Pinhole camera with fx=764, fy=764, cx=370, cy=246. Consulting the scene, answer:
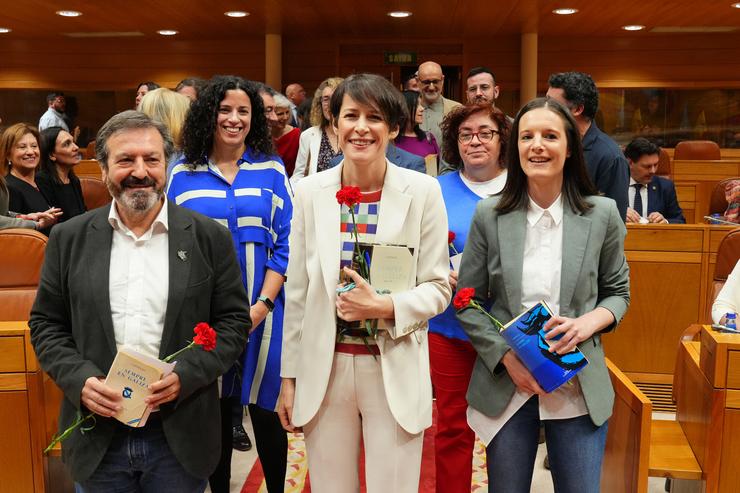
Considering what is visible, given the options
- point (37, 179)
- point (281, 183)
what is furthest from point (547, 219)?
point (37, 179)

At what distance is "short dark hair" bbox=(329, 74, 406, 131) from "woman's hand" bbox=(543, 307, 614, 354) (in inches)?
25.4

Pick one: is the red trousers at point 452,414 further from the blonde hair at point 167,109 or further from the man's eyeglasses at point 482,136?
the blonde hair at point 167,109

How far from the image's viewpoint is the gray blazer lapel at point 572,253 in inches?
77.7

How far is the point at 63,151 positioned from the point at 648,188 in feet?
12.7

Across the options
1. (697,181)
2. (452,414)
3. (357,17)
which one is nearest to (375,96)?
(452,414)

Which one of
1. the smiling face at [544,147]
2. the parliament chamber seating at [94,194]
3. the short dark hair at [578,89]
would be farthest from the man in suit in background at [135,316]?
the parliament chamber seating at [94,194]

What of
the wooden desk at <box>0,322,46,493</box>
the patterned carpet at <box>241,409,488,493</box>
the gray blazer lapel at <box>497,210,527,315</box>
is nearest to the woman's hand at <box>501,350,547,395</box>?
the gray blazer lapel at <box>497,210,527,315</box>

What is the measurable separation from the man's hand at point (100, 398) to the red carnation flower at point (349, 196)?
690 millimetres

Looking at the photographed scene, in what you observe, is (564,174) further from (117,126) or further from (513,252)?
(117,126)

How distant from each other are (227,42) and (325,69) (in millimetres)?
1572

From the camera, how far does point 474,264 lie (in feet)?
6.88

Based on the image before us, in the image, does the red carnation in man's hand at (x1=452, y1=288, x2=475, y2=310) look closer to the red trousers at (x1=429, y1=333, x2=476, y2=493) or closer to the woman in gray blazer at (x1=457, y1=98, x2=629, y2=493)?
the woman in gray blazer at (x1=457, y1=98, x2=629, y2=493)

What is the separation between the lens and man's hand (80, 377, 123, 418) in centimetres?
177

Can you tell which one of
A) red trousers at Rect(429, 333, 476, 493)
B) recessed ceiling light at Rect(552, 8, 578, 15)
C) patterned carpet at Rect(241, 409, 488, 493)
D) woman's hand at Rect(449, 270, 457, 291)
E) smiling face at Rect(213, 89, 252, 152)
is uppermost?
recessed ceiling light at Rect(552, 8, 578, 15)
